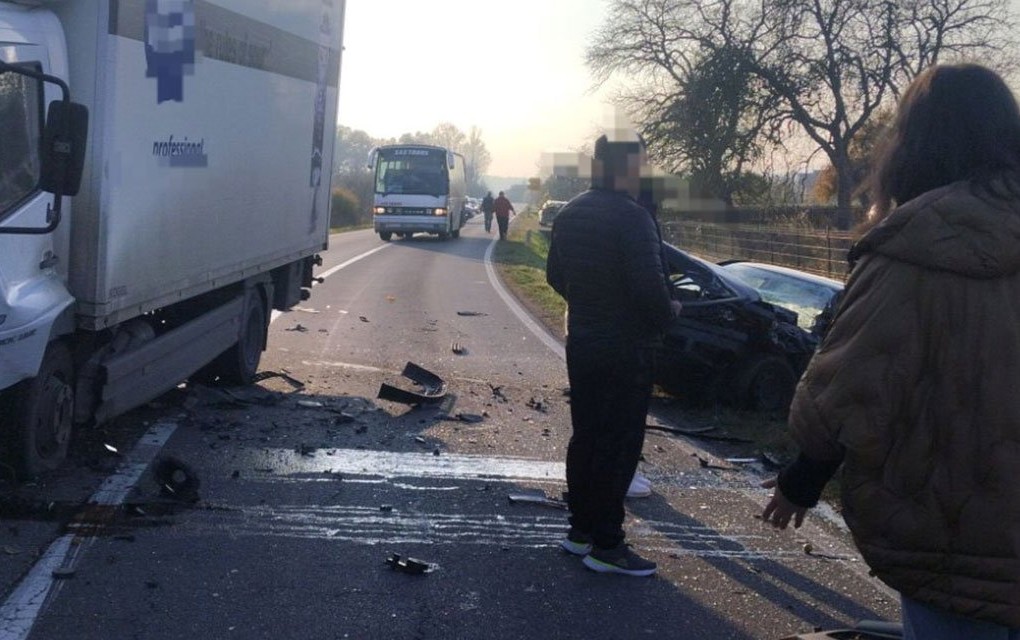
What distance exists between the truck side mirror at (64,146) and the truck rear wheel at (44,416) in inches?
44.4

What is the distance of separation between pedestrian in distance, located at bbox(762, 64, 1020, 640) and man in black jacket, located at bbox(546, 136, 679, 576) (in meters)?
2.80

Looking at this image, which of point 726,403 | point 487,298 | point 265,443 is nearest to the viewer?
point 265,443

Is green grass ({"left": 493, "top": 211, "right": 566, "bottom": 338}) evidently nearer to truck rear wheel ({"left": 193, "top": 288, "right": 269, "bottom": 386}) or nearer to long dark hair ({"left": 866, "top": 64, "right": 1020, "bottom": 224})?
truck rear wheel ({"left": 193, "top": 288, "right": 269, "bottom": 386})

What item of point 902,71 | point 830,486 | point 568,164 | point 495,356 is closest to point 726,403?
point 830,486

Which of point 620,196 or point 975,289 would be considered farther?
point 620,196

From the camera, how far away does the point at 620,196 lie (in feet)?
17.8

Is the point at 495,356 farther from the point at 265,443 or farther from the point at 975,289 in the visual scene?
the point at 975,289

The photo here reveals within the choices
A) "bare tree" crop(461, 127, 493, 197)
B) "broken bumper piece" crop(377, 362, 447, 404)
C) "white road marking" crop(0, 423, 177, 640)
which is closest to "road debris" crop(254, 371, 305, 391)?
"broken bumper piece" crop(377, 362, 447, 404)

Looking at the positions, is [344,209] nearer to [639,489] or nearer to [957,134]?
[639,489]

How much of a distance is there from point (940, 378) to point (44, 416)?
540 centimetres

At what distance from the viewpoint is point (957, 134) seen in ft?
8.37

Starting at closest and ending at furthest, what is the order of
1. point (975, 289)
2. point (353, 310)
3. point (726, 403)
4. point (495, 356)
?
point (975, 289) < point (726, 403) < point (495, 356) < point (353, 310)

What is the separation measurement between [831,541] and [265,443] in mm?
3863

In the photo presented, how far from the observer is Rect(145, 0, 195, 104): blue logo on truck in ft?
23.6
